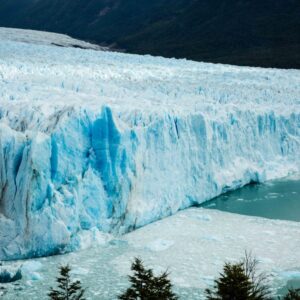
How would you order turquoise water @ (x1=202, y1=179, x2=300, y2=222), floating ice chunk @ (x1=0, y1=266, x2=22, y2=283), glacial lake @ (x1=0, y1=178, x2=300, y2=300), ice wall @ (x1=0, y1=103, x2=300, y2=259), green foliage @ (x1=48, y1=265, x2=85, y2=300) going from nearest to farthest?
green foliage @ (x1=48, y1=265, x2=85, y2=300), glacial lake @ (x1=0, y1=178, x2=300, y2=300), floating ice chunk @ (x1=0, y1=266, x2=22, y2=283), ice wall @ (x1=0, y1=103, x2=300, y2=259), turquoise water @ (x1=202, y1=179, x2=300, y2=222)

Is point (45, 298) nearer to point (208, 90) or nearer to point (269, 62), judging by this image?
point (208, 90)

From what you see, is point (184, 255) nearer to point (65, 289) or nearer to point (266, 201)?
point (65, 289)

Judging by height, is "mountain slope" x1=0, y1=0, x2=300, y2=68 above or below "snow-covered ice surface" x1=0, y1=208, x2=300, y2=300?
above

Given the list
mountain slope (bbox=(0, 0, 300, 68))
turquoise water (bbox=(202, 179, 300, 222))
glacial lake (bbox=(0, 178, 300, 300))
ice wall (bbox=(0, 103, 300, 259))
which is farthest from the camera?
mountain slope (bbox=(0, 0, 300, 68))

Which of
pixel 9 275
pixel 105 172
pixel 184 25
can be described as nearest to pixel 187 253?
pixel 105 172

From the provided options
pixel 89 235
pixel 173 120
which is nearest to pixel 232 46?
pixel 173 120

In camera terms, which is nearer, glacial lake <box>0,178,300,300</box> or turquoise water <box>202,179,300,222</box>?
glacial lake <box>0,178,300,300</box>

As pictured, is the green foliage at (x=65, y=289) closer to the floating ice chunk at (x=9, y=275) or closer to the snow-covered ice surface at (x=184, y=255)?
the snow-covered ice surface at (x=184, y=255)

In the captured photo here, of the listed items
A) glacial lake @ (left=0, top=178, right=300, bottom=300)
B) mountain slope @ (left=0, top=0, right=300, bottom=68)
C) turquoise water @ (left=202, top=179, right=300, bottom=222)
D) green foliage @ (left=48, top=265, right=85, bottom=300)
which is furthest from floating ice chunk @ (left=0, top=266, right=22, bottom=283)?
mountain slope @ (left=0, top=0, right=300, bottom=68)

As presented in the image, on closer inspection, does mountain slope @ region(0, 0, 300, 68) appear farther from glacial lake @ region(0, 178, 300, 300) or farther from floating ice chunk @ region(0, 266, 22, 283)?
floating ice chunk @ region(0, 266, 22, 283)
